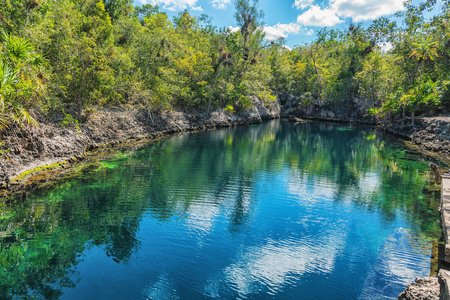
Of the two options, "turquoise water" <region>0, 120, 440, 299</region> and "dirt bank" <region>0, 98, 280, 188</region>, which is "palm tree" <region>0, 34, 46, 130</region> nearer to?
"dirt bank" <region>0, 98, 280, 188</region>

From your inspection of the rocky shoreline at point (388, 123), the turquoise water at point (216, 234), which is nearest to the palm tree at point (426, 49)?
the rocky shoreline at point (388, 123)

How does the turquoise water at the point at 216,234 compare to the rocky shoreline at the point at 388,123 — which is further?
the rocky shoreline at the point at 388,123

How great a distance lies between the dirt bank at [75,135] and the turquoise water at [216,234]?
233 cm

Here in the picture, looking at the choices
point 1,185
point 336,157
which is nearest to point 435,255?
point 336,157

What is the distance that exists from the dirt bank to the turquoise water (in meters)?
2.33

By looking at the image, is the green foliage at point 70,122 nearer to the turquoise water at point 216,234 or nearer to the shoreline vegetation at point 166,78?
the shoreline vegetation at point 166,78

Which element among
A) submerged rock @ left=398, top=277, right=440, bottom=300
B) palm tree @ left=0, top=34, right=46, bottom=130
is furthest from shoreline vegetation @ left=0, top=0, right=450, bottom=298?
submerged rock @ left=398, top=277, right=440, bottom=300

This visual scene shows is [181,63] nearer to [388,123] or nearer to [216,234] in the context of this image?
[216,234]

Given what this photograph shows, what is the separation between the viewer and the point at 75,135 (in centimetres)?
2109

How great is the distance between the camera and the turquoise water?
761 centimetres

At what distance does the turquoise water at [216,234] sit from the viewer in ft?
25.0

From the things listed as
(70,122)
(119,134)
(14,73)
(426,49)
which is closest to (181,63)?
(119,134)

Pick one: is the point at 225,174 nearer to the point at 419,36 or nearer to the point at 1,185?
the point at 1,185

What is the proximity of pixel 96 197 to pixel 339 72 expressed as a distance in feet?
195
